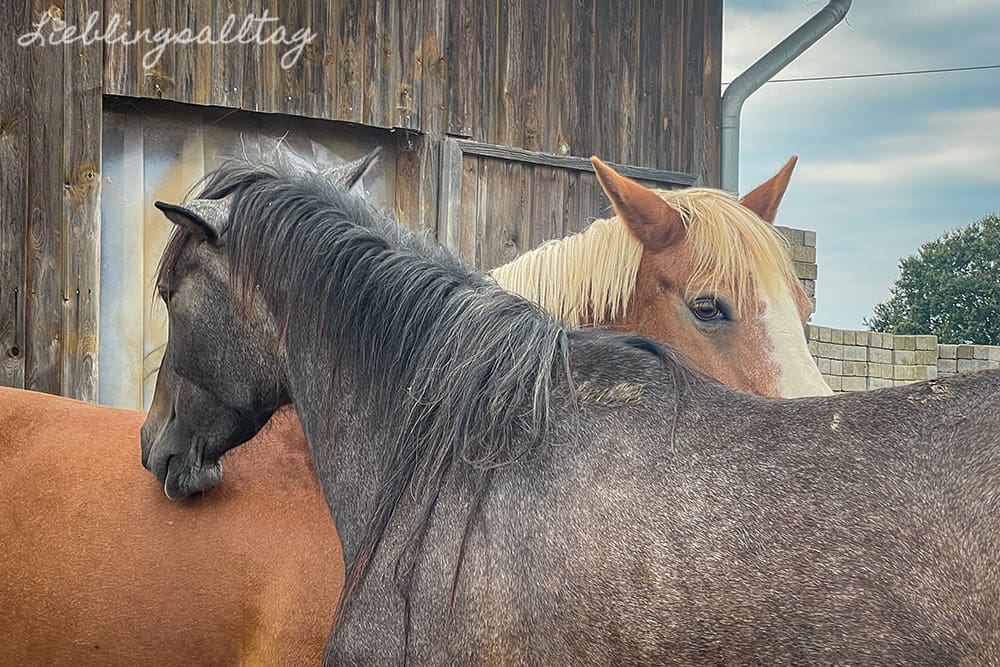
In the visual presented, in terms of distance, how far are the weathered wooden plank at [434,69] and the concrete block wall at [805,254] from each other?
3.49 m

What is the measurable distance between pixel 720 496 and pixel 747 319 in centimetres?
141

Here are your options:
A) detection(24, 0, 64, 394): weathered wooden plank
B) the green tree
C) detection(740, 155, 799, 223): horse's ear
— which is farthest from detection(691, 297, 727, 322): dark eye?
the green tree

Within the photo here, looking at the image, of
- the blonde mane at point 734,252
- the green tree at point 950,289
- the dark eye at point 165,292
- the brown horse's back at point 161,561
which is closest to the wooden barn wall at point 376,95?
the brown horse's back at point 161,561

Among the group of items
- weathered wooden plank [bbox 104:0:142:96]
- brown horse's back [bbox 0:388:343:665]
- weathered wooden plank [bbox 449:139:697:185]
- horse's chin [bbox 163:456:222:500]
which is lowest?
brown horse's back [bbox 0:388:343:665]

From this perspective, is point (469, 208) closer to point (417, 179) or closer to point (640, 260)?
point (417, 179)

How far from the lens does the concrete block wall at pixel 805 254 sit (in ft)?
28.8

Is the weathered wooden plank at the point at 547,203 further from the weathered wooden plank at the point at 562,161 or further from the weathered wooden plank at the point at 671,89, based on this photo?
the weathered wooden plank at the point at 671,89

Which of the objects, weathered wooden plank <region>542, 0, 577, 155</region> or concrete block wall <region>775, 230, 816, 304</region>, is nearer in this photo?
weathered wooden plank <region>542, 0, 577, 155</region>

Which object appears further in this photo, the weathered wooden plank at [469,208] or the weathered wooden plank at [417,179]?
the weathered wooden plank at [469,208]

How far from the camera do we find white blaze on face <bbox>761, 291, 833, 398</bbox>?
308 cm

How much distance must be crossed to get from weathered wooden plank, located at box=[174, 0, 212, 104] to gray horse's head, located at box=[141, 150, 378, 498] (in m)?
2.93

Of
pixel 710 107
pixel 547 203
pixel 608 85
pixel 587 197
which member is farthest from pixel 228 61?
pixel 710 107

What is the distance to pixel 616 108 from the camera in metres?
7.38

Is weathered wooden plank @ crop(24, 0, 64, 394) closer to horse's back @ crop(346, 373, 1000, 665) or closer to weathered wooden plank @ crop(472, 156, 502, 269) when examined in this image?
weathered wooden plank @ crop(472, 156, 502, 269)
